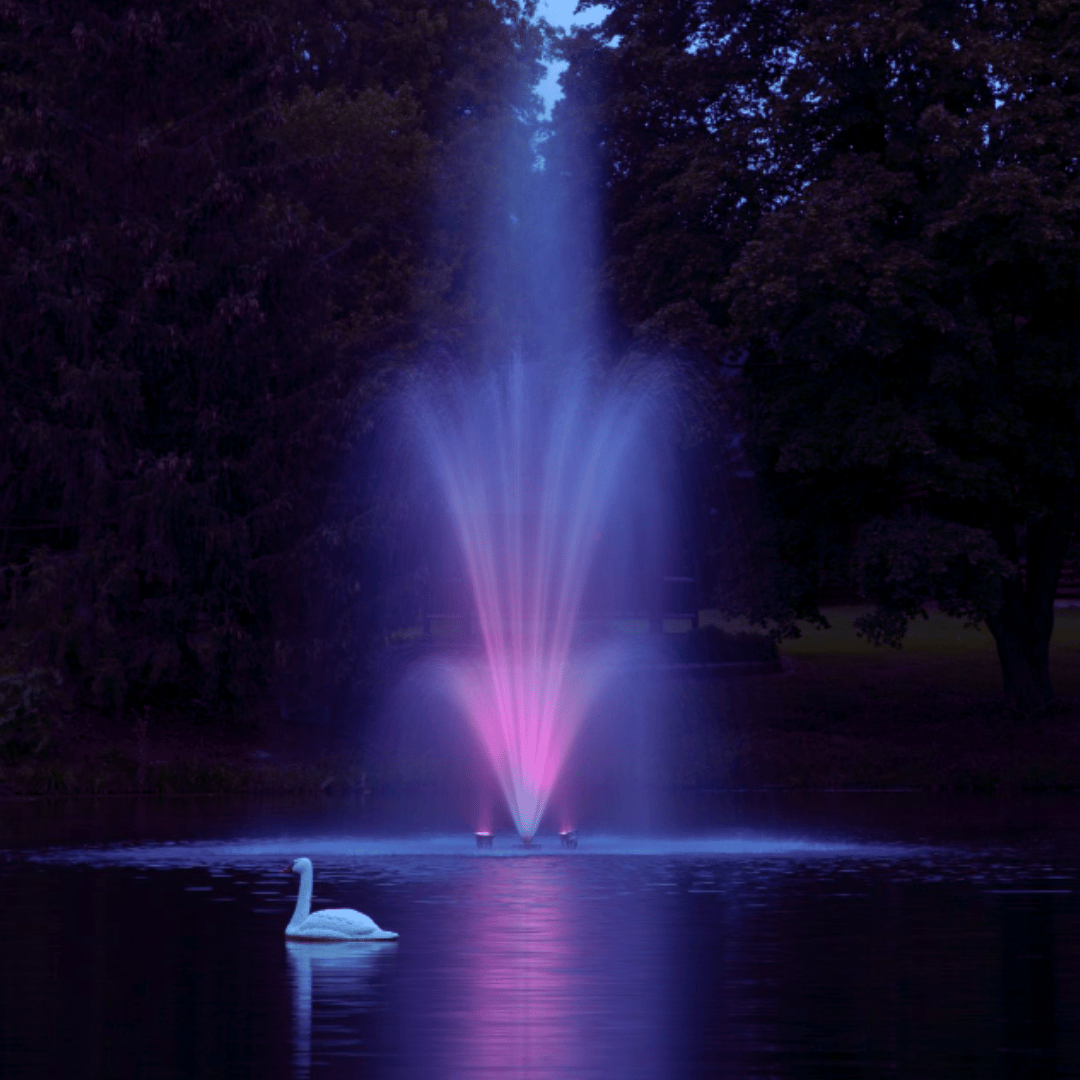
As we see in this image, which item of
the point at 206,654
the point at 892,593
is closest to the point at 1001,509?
the point at 892,593

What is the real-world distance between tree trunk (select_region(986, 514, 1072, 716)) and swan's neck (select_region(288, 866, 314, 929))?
29.7 meters

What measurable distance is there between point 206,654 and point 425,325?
1450 cm

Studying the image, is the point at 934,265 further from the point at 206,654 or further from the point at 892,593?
the point at 206,654

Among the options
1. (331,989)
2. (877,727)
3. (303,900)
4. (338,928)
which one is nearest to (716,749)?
(877,727)

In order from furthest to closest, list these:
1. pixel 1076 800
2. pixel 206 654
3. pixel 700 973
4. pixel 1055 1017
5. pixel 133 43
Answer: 1. pixel 133 43
2. pixel 206 654
3. pixel 1076 800
4. pixel 700 973
5. pixel 1055 1017

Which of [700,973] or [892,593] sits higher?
[892,593]

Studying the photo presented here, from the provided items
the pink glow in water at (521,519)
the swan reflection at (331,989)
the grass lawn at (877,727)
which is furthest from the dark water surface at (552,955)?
the grass lawn at (877,727)

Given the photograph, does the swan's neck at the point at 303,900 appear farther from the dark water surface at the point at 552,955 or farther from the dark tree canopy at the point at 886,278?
the dark tree canopy at the point at 886,278

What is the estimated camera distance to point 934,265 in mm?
45719

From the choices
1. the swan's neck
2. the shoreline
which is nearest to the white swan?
the swan's neck

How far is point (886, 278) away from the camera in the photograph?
4478cm

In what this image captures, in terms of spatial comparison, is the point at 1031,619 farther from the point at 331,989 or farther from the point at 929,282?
the point at 331,989

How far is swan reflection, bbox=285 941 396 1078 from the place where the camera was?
16.0m

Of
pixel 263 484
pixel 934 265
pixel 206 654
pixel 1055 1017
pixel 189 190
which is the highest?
pixel 189 190
